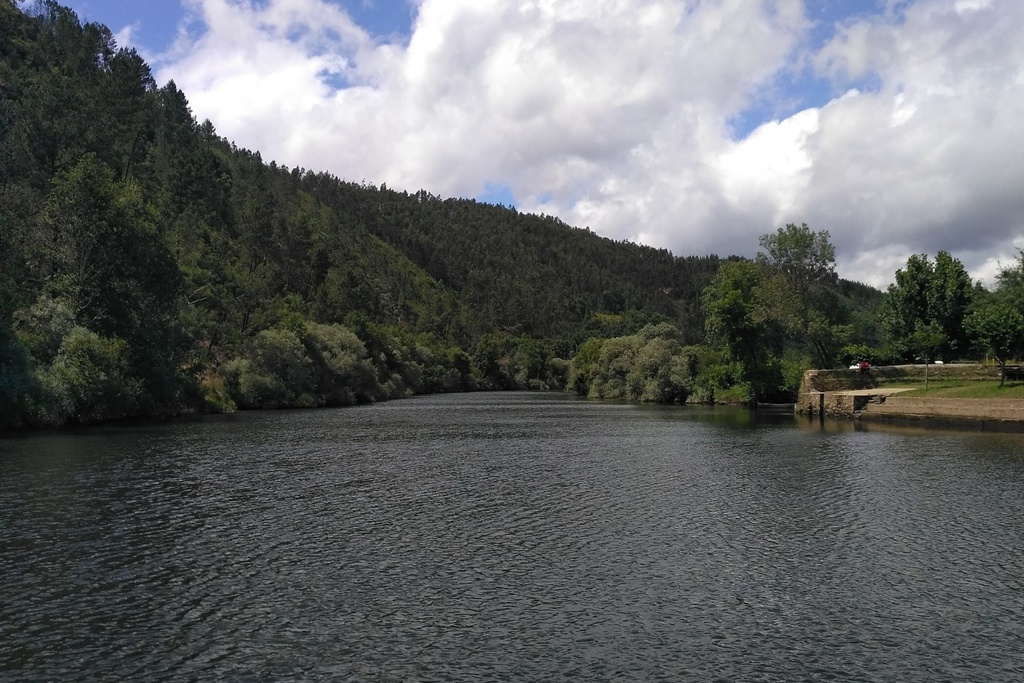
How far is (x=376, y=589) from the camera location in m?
21.1

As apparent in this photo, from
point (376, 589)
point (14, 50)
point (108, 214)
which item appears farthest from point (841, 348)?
point (14, 50)

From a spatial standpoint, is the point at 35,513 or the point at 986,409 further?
the point at 986,409

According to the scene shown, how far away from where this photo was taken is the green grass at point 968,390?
65113 mm

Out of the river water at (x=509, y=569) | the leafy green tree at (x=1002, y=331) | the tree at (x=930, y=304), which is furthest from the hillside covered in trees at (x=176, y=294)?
the leafy green tree at (x=1002, y=331)

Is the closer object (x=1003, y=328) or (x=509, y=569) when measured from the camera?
(x=509, y=569)

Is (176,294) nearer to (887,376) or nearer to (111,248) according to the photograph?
(111,248)

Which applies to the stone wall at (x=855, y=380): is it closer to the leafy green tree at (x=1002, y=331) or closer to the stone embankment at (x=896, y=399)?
the stone embankment at (x=896, y=399)

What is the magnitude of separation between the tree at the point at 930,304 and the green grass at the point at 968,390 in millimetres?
16704

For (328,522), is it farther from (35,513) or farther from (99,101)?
(99,101)

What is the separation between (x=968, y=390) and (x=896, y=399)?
611cm

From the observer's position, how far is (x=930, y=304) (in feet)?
302

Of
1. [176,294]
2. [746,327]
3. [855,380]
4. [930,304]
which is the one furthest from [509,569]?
[746,327]

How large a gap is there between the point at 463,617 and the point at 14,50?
5987 inches

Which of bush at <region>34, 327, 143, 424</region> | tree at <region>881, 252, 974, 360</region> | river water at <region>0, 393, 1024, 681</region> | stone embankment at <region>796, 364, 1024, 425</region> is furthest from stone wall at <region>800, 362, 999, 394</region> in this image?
bush at <region>34, 327, 143, 424</region>
